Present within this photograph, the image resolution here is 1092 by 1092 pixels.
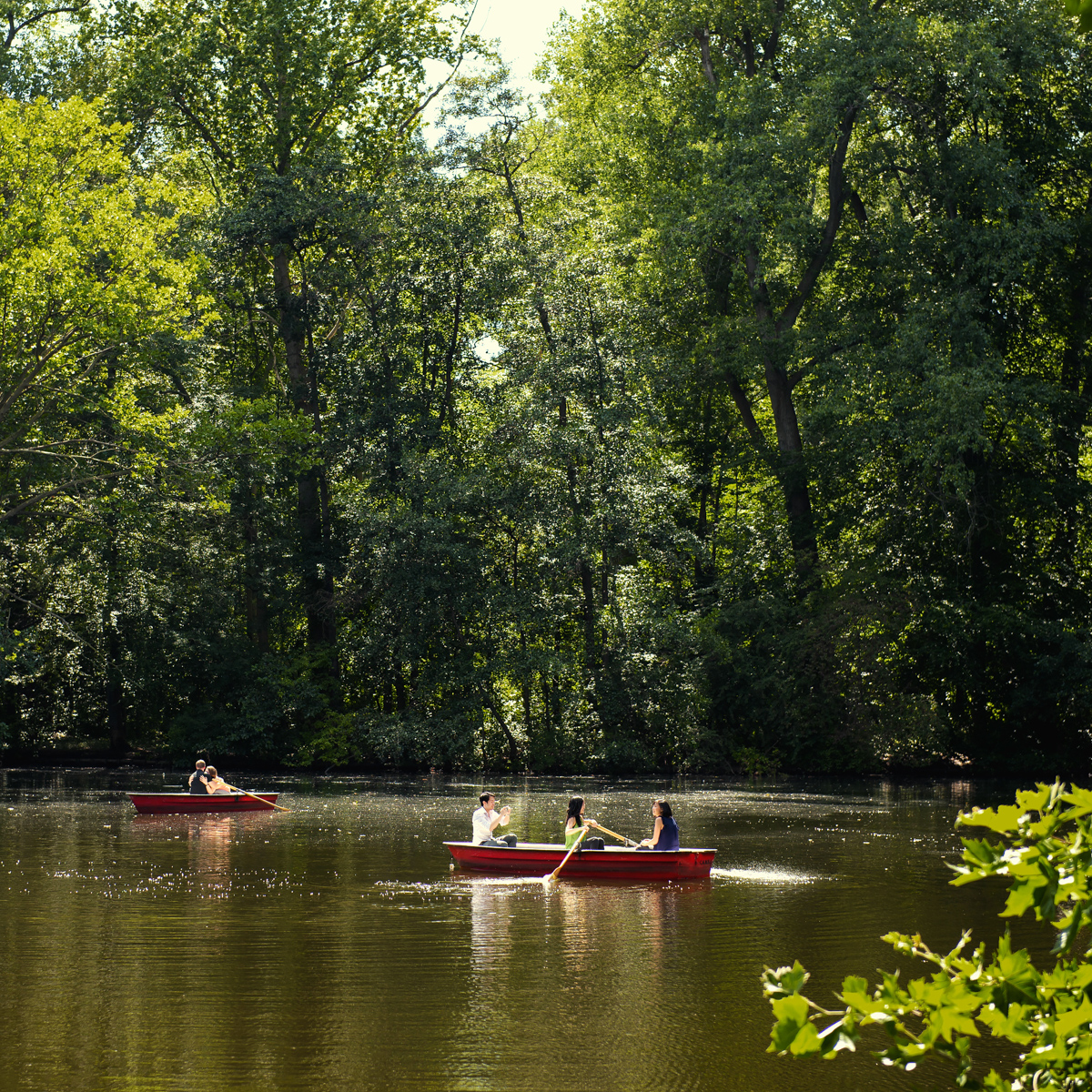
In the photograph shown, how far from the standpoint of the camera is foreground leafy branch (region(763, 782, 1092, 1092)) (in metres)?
3.08

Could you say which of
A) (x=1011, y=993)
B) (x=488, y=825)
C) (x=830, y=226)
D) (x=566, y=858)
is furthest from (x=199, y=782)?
(x=1011, y=993)

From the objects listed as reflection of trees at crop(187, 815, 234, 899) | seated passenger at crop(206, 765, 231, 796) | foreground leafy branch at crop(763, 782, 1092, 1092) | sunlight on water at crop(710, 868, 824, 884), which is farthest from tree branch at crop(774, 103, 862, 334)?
foreground leafy branch at crop(763, 782, 1092, 1092)

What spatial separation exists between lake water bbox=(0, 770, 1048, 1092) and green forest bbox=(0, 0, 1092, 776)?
11584mm

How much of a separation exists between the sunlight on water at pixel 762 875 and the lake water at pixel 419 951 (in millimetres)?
79

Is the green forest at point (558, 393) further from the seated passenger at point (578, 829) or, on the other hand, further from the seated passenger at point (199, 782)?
the seated passenger at point (578, 829)

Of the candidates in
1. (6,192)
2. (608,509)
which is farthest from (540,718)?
(6,192)

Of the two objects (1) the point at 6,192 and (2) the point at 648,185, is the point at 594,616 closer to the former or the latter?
(2) the point at 648,185

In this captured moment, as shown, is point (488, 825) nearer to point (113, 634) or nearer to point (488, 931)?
point (488, 931)

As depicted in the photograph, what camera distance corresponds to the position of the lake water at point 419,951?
8930 mm

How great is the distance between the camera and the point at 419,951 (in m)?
12.7

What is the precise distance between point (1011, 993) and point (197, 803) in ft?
80.3

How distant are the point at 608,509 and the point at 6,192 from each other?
56.3ft

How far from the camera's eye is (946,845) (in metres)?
20.7

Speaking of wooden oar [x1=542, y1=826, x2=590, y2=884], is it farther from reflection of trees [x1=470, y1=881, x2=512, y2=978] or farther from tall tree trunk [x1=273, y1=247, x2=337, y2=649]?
tall tree trunk [x1=273, y1=247, x2=337, y2=649]
